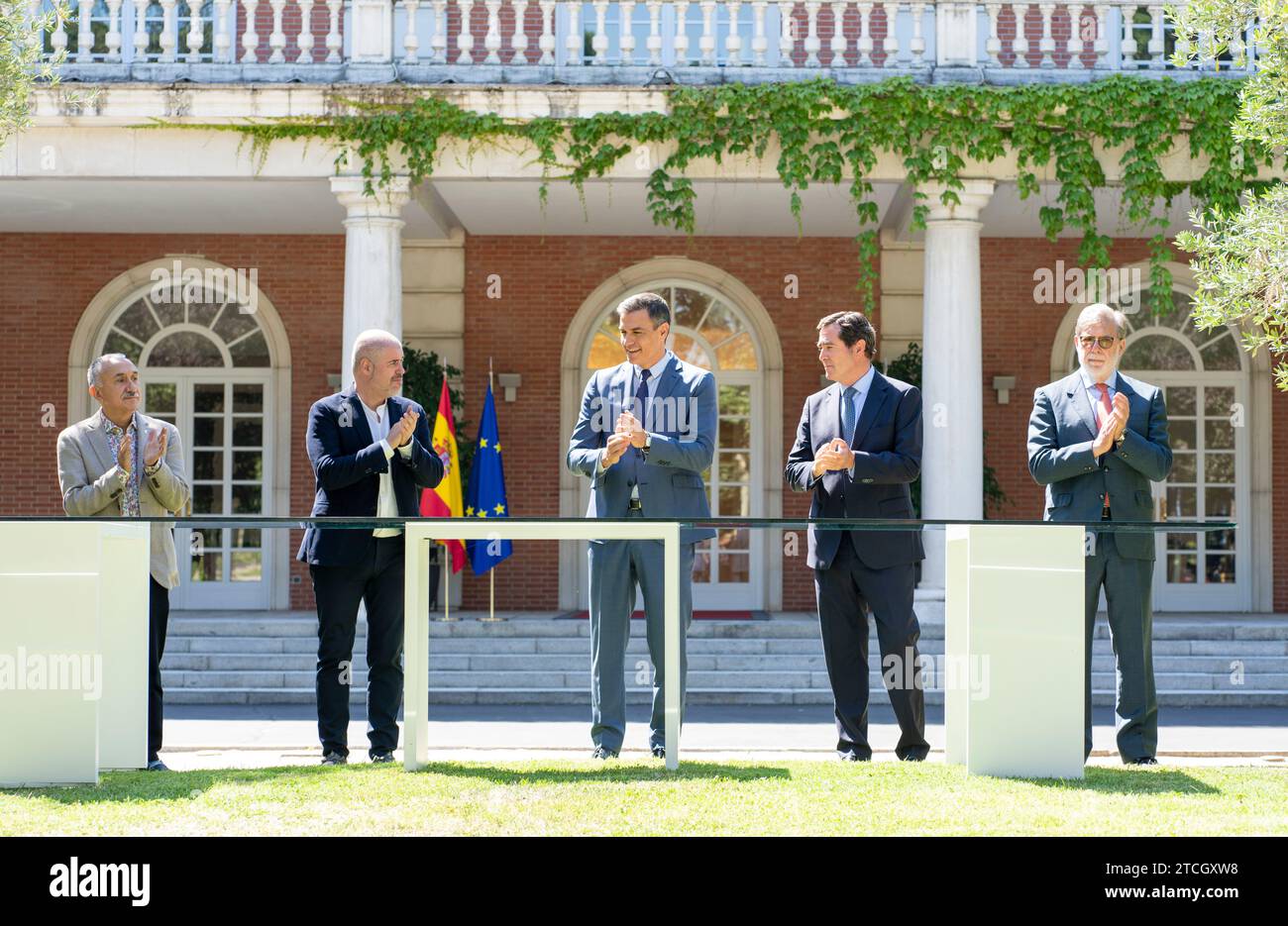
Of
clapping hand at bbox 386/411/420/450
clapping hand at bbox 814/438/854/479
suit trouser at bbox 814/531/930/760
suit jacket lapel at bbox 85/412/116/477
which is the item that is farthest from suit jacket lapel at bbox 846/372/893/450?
suit jacket lapel at bbox 85/412/116/477

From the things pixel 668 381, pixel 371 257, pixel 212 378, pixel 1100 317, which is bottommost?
pixel 668 381

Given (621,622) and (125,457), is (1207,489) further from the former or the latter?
(125,457)

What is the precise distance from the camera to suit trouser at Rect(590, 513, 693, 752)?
4.57 metres

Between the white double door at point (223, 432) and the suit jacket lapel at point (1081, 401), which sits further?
the white double door at point (223, 432)

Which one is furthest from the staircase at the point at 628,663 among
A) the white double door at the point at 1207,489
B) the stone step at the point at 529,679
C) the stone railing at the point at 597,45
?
the stone railing at the point at 597,45

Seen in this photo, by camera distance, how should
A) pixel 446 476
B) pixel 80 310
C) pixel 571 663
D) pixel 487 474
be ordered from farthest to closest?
pixel 80 310, pixel 487 474, pixel 446 476, pixel 571 663

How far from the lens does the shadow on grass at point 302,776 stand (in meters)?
3.96

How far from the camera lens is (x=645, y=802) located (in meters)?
3.79

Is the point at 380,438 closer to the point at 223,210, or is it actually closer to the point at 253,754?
the point at 253,754

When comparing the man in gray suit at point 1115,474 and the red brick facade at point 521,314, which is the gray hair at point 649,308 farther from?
the red brick facade at point 521,314

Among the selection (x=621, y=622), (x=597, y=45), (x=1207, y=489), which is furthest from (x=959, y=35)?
(x=621, y=622)

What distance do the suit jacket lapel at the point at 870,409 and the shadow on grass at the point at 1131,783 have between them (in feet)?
5.11

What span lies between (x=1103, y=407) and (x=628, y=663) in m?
2.11
